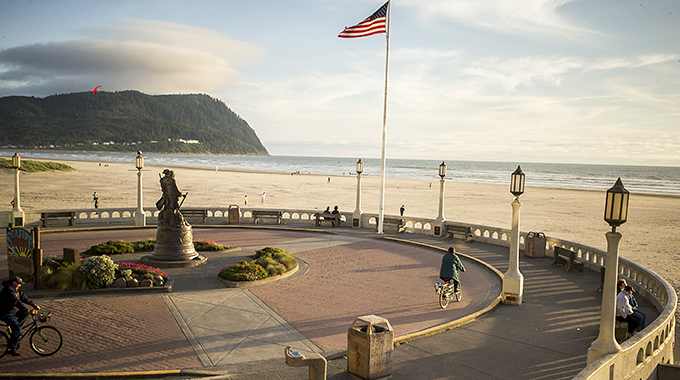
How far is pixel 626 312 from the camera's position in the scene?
940 cm

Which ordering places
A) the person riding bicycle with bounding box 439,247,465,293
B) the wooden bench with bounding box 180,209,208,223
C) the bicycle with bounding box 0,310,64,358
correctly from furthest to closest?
the wooden bench with bounding box 180,209,208,223 → the person riding bicycle with bounding box 439,247,465,293 → the bicycle with bounding box 0,310,64,358

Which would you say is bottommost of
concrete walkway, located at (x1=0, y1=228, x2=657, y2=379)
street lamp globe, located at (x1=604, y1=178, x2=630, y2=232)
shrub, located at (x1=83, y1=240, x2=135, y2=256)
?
concrete walkway, located at (x1=0, y1=228, x2=657, y2=379)

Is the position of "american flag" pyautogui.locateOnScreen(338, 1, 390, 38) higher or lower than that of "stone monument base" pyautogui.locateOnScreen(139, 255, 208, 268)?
higher

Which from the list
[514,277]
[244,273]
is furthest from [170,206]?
[514,277]

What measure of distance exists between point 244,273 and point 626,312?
10.4 m

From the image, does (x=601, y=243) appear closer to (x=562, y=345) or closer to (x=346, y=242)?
(x=346, y=242)

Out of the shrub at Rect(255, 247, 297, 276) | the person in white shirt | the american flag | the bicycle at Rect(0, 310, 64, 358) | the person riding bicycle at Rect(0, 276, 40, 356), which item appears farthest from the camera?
the american flag

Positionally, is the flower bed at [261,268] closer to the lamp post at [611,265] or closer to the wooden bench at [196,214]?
the lamp post at [611,265]

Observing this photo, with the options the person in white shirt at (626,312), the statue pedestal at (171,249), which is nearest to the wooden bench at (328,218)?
the statue pedestal at (171,249)

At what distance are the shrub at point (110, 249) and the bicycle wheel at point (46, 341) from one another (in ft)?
27.0

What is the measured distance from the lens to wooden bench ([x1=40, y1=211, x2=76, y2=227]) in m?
22.6

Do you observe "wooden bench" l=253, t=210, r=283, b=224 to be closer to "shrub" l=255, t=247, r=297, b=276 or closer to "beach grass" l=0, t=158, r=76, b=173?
"shrub" l=255, t=247, r=297, b=276

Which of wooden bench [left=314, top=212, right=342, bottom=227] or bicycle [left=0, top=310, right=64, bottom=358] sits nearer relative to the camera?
bicycle [left=0, top=310, right=64, bottom=358]

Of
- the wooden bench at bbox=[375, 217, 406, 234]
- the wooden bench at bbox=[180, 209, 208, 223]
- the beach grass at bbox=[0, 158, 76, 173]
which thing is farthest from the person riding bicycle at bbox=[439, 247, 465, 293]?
the beach grass at bbox=[0, 158, 76, 173]
